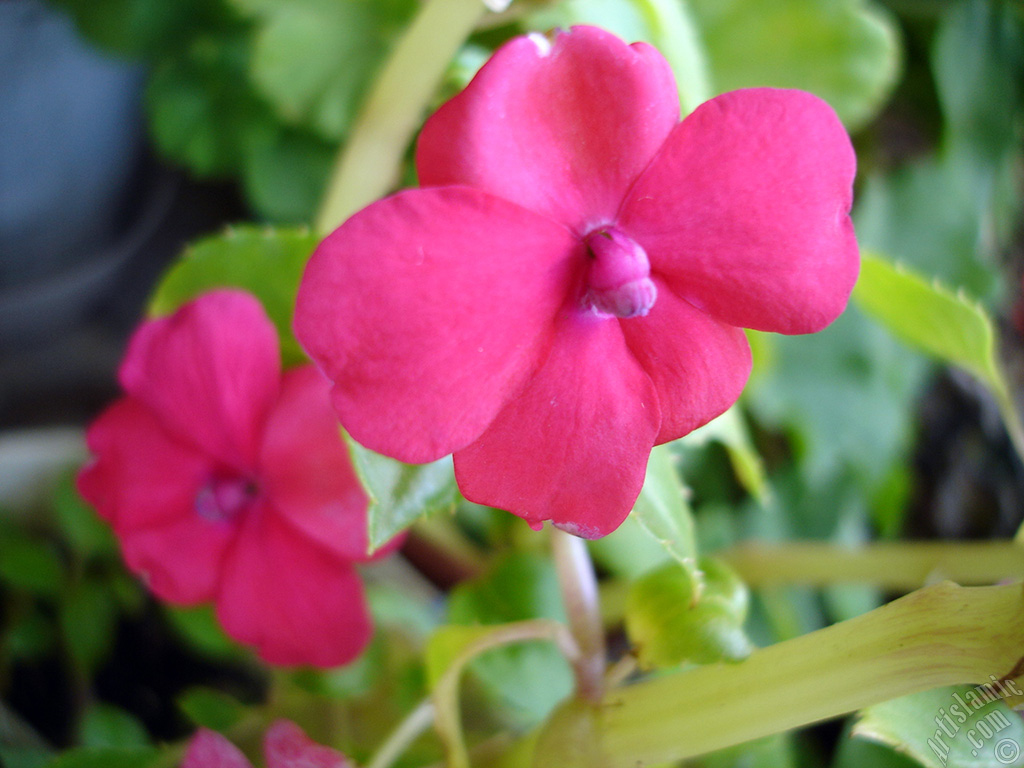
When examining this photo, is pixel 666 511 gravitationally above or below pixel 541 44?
below

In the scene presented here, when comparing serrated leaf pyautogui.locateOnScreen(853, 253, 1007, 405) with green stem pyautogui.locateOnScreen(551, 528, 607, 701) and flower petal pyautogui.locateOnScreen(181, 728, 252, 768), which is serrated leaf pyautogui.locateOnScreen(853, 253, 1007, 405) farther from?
flower petal pyautogui.locateOnScreen(181, 728, 252, 768)

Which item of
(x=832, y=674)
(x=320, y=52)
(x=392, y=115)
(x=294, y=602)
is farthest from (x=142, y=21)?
(x=832, y=674)

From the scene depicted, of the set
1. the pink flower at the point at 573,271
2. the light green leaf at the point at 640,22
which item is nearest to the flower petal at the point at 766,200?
the pink flower at the point at 573,271

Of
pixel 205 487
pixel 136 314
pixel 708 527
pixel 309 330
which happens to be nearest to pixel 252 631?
pixel 205 487

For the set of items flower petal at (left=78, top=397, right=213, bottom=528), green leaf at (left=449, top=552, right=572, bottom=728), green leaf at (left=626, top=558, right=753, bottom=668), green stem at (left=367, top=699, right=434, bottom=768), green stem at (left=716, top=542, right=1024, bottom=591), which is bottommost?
green stem at (left=716, top=542, right=1024, bottom=591)

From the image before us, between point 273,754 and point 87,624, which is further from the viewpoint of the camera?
point 87,624

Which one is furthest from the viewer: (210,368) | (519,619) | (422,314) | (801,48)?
(801,48)

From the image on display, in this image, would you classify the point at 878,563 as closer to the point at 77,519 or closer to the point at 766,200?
the point at 766,200

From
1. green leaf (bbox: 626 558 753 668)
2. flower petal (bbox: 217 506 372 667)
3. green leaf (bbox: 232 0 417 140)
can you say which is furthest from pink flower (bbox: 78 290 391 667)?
green leaf (bbox: 232 0 417 140)
